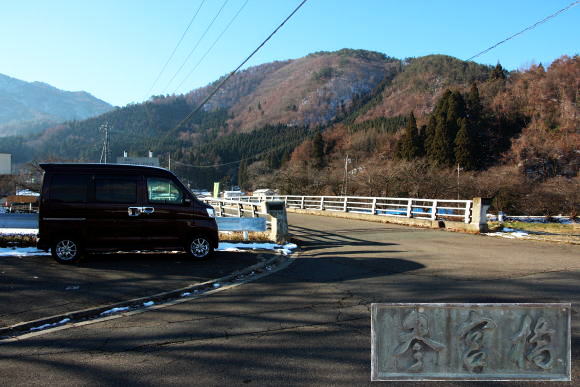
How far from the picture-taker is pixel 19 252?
9680 millimetres

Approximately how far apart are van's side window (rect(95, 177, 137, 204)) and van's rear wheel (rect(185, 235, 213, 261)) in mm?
1518

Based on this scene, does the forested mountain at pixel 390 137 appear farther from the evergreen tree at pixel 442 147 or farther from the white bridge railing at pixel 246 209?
A: the white bridge railing at pixel 246 209

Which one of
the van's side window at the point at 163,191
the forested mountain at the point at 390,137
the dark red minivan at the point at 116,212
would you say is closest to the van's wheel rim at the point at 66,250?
the dark red minivan at the point at 116,212

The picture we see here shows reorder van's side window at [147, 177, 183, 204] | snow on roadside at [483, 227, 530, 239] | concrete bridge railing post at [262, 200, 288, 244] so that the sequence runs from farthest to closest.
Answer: snow on roadside at [483, 227, 530, 239], concrete bridge railing post at [262, 200, 288, 244], van's side window at [147, 177, 183, 204]

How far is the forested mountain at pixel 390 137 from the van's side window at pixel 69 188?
18008 millimetres

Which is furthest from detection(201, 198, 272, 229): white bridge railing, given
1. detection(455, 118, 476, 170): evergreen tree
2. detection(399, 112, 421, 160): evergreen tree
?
detection(399, 112, 421, 160): evergreen tree

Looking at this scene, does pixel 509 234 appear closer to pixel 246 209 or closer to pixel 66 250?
pixel 246 209

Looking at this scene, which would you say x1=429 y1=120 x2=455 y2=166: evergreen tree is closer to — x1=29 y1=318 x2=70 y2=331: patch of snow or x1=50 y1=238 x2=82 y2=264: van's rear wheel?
x1=50 y1=238 x2=82 y2=264: van's rear wheel

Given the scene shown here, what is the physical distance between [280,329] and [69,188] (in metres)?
6.12

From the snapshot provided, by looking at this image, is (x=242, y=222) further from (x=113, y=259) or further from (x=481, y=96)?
(x=481, y=96)

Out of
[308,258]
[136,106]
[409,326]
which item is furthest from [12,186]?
[409,326]

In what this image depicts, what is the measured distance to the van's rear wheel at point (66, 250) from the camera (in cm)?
860

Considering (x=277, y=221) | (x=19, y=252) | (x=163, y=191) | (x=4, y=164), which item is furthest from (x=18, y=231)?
(x=4, y=164)

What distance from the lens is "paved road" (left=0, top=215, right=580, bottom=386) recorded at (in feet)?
12.5
